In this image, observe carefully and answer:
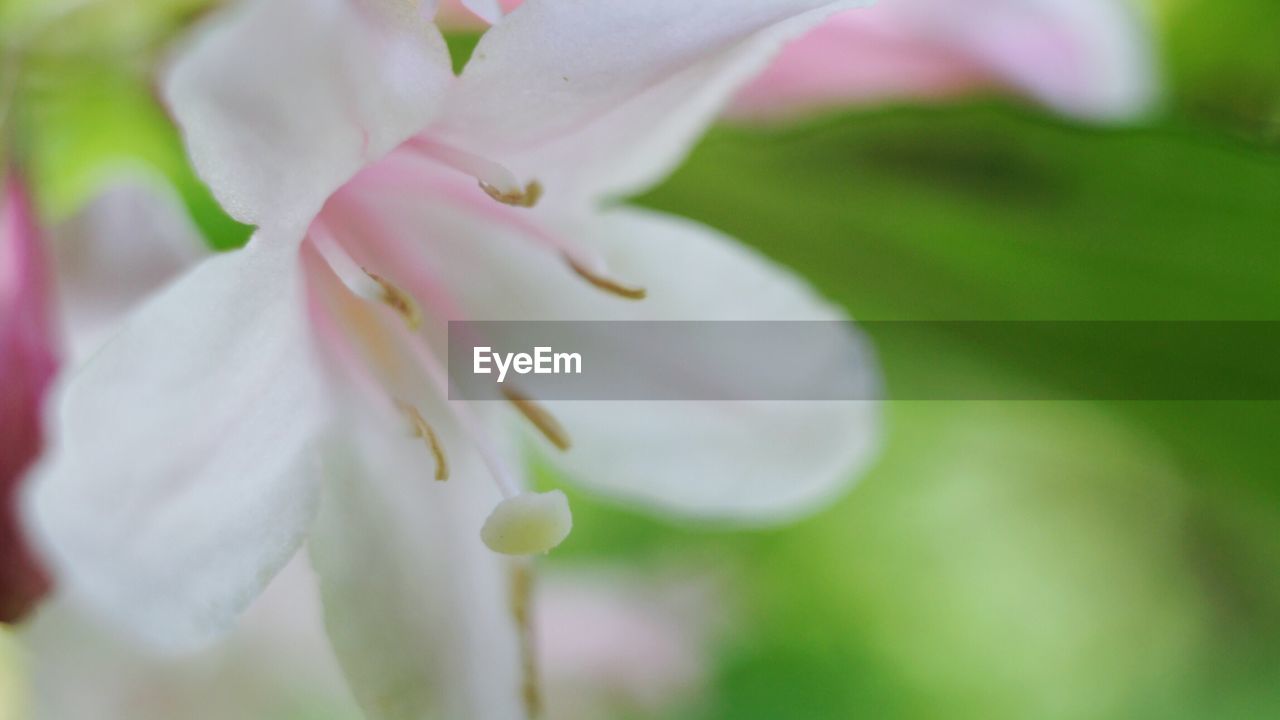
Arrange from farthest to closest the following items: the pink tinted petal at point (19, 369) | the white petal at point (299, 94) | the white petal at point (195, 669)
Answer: the white petal at point (195, 669) → the pink tinted petal at point (19, 369) → the white petal at point (299, 94)

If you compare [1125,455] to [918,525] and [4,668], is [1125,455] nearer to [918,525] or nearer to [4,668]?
[918,525]

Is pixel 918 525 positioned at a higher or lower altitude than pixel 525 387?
lower

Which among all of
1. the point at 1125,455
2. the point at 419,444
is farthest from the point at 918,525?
the point at 419,444

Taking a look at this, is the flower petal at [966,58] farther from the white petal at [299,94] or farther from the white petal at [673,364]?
the white petal at [299,94]

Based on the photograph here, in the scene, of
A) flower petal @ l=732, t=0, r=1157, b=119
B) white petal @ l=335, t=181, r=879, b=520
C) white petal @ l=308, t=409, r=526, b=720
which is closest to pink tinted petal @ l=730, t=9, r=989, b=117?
flower petal @ l=732, t=0, r=1157, b=119

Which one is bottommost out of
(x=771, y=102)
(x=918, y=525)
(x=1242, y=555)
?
(x=918, y=525)

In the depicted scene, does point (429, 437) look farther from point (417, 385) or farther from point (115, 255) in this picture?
point (115, 255)

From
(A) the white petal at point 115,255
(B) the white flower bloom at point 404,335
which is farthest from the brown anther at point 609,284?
(A) the white petal at point 115,255
